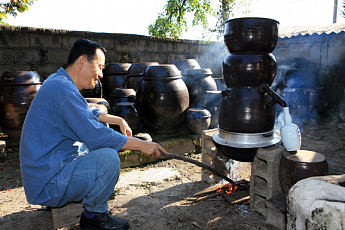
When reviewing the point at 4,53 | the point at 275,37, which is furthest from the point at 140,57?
the point at 275,37

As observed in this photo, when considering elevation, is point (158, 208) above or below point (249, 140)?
below

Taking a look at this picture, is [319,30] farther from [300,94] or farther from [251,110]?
[251,110]

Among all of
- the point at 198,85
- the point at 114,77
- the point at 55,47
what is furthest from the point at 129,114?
the point at 55,47

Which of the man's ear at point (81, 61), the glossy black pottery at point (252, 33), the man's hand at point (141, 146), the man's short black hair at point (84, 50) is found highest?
the glossy black pottery at point (252, 33)

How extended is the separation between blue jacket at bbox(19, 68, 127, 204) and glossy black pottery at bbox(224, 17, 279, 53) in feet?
6.09

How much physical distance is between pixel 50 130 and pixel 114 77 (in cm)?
442

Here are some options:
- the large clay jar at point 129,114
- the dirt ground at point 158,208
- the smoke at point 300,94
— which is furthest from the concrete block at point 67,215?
the smoke at point 300,94

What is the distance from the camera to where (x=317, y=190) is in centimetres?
163

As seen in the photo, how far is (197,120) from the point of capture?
16.3 feet

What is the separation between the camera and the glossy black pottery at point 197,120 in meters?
4.98

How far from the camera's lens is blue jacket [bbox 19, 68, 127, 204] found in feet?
6.77

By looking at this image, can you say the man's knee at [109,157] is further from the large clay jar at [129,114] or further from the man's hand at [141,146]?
the large clay jar at [129,114]

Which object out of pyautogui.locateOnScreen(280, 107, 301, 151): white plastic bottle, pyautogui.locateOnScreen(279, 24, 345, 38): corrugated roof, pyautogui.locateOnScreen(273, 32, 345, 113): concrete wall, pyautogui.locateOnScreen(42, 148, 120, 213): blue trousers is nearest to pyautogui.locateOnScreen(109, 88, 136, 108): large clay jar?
pyautogui.locateOnScreen(42, 148, 120, 213): blue trousers

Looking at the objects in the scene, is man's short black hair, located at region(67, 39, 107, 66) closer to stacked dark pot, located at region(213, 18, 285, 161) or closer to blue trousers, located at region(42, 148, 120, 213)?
blue trousers, located at region(42, 148, 120, 213)
